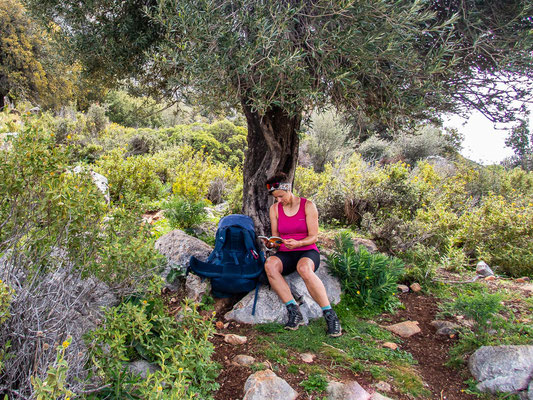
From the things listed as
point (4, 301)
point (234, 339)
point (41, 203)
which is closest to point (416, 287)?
point (234, 339)

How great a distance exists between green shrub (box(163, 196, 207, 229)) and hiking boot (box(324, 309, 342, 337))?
9.46 feet

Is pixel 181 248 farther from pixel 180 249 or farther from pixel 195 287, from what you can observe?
pixel 195 287

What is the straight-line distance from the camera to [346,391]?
2564 mm

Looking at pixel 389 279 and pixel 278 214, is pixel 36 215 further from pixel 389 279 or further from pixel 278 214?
pixel 389 279

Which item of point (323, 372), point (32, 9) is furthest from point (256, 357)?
point (32, 9)

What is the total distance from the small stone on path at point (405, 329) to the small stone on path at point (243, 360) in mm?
1699

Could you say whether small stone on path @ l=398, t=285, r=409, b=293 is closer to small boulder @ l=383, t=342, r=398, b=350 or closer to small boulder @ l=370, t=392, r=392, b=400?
small boulder @ l=383, t=342, r=398, b=350

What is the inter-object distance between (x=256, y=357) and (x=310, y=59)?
2.86m

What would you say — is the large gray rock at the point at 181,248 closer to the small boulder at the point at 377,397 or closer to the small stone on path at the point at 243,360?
the small stone on path at the point at 243,360

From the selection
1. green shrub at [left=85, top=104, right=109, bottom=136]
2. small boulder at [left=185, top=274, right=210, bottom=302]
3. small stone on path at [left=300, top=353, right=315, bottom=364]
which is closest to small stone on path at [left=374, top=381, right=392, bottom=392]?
small stone on path at [left=300, top=353, right=315, bottom=364]

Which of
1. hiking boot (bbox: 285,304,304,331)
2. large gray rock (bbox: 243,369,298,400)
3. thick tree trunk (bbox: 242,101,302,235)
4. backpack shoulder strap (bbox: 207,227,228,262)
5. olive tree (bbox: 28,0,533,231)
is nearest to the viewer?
large gray rock (bbox: 243,369,298,400)

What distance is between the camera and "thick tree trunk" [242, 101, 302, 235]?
4.52m

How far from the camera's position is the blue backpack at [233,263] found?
3.78 meters

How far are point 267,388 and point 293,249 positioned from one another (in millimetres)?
1681
